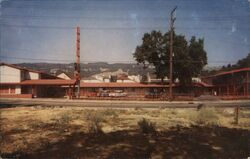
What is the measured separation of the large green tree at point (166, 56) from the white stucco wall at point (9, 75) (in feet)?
85.9

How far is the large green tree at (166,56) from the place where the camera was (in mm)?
54344

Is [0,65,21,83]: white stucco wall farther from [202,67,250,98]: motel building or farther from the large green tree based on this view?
[202,67,250,98]: motel building

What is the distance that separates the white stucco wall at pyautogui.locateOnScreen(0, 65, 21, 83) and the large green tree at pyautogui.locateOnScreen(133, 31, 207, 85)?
26.2 m

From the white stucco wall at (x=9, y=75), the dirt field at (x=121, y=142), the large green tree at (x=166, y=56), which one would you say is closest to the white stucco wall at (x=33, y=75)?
the white stucco wall at (x=9, y=75)

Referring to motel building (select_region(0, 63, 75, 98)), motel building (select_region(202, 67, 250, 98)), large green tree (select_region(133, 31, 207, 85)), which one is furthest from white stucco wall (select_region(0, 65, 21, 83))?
motel building (select_region(202, 67, 250, 98))

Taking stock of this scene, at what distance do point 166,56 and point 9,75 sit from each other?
33828 mm

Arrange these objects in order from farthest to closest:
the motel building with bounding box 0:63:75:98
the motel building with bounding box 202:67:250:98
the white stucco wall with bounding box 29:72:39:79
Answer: the white stucco wall with bounding box 29:72:39:79, the motel building with bounding box 0:63:75:98, the motel building with bounding box 202:67:250:98

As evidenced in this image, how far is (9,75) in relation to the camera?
2099 inches

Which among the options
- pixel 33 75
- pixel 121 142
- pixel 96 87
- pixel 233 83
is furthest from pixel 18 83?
pixel 121 142

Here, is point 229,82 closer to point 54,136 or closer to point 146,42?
point 146,42

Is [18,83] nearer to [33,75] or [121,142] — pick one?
[33,75]

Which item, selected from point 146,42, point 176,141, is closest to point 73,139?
point 176,141

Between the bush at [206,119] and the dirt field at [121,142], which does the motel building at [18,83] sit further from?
the dirt field at [121,142]

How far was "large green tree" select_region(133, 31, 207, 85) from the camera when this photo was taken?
54.3m
